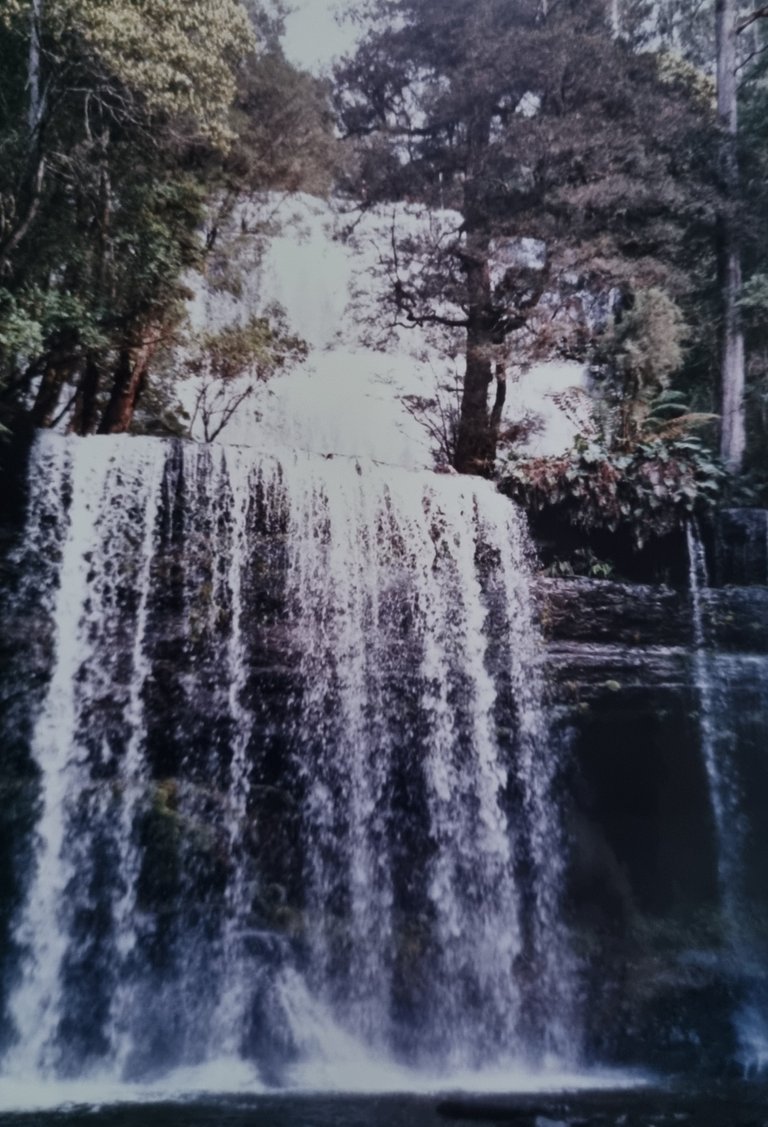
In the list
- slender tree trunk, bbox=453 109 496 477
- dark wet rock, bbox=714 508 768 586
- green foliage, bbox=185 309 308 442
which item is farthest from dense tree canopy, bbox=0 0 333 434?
dark wet rock, bbox=714 508 768 586

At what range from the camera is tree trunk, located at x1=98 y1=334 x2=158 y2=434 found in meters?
6.38

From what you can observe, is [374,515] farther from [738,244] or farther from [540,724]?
[738,244]

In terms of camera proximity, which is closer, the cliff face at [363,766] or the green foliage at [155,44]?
the cliff face at [363,766]

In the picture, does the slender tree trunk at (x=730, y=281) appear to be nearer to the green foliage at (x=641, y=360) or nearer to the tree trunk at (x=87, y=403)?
the green foliage at (x=641, y=360)

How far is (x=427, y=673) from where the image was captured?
5875 millimetres

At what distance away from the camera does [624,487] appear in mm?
6418

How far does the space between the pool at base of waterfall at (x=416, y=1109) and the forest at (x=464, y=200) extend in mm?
4014

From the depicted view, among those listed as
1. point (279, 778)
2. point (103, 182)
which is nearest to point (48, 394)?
point (103, 182)

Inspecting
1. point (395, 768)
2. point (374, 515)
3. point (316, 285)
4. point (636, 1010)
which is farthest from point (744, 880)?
point (316, 285)

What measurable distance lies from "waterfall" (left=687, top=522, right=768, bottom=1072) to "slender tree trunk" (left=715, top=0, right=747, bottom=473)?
1078 mm

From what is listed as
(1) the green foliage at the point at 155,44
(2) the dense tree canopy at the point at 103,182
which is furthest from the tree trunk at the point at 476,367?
(1) the green foliage at the point at 155,44

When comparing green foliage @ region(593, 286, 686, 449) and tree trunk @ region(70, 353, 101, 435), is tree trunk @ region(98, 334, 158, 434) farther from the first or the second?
green foliage @ region(593, 286, 686, 449)

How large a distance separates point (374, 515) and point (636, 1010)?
394 cm

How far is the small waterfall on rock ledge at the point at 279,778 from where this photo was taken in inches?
188
